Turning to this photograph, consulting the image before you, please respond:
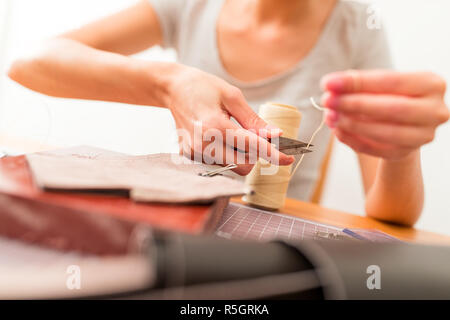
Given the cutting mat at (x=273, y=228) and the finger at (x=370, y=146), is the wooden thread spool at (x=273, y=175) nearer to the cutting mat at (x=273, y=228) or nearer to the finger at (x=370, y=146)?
the cutting mat at (x=273, y=228)

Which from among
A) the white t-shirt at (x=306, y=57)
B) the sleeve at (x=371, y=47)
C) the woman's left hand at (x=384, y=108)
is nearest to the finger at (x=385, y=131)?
the woman's left hand at (x=384, y=108)

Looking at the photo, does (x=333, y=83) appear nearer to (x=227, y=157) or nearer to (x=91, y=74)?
(x=227, y=157)

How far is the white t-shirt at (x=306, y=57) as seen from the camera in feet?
2.55

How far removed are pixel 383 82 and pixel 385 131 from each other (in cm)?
5

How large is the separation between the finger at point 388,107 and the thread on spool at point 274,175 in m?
0.18

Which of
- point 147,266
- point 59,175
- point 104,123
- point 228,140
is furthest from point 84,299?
point 104,123

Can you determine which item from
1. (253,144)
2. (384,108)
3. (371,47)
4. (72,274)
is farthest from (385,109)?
(371,47)

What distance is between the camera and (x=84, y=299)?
15 centimetres

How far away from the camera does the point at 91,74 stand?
593 mm

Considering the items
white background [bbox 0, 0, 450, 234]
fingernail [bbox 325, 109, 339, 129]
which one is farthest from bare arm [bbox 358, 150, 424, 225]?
white background [bbox 0, 0, 450, 234]

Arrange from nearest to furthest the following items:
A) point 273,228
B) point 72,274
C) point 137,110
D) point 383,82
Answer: point 72,274
point 383,82
point 273,228
point 137,110

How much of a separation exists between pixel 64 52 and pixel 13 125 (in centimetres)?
119
